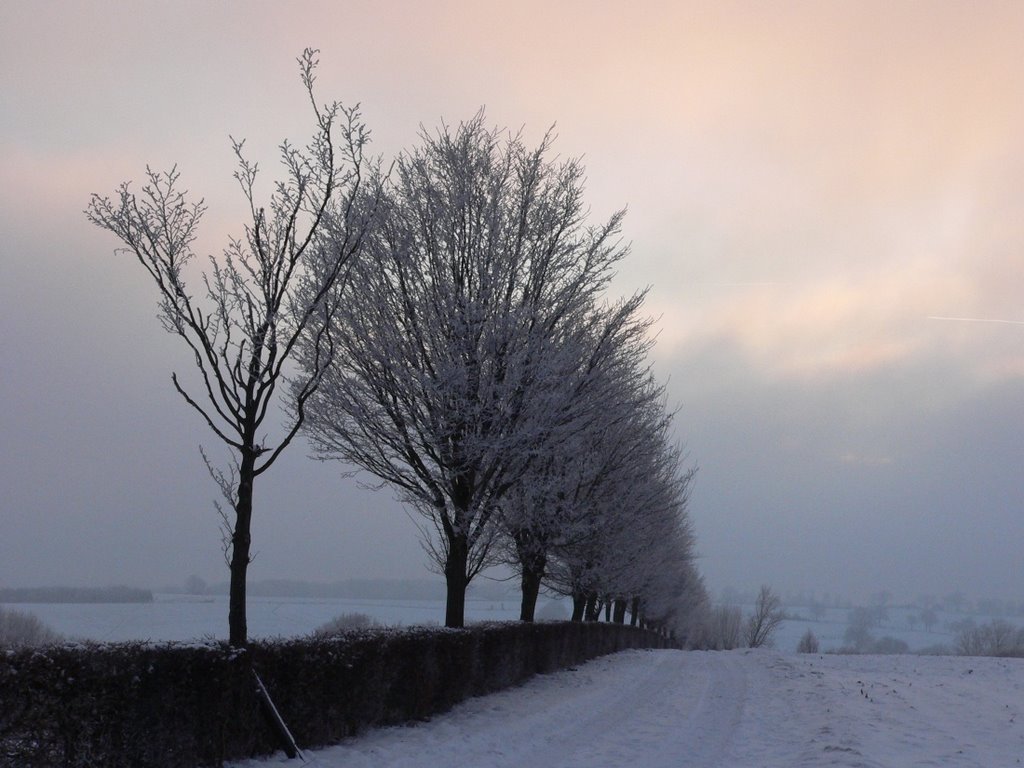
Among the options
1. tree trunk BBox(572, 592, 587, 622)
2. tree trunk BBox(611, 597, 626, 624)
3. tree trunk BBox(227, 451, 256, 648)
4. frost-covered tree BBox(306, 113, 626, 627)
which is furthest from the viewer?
tree trunk BBox(611, 597, 626, 624)

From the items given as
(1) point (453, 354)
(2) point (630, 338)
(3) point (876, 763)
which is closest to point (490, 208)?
(1) point (453, 354)

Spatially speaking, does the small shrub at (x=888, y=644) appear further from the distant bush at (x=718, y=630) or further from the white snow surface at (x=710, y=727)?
the white snow surface at (x=710, y=727)

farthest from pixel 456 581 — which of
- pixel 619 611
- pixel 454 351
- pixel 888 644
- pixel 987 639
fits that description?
pixel 888 644

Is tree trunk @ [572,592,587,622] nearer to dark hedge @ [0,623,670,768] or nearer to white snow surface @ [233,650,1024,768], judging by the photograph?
white snow surface @ [233,650,1024,768]

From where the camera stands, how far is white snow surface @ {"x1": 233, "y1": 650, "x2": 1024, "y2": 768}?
31.2 ft

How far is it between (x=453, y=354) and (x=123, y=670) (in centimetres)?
858

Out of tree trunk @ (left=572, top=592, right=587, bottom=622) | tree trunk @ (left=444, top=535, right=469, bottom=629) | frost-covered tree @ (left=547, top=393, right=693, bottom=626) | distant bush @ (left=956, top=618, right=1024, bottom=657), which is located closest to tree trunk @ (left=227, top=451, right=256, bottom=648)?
tree trunk @ (left=444, top=535, right=469, bottom=629)

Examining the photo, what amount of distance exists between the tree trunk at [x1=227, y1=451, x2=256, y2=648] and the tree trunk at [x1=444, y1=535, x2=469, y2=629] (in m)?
6.26

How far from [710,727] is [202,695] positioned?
7.69 meters

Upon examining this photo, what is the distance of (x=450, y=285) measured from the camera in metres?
15.3

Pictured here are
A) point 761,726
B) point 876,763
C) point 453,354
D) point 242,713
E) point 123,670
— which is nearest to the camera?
point 123,670

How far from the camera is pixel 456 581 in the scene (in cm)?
1534

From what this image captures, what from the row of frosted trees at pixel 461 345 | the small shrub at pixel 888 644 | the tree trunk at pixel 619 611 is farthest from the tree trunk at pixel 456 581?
the small shrub at pixel 888 644

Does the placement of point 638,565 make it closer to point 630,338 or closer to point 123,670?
point 630,338
